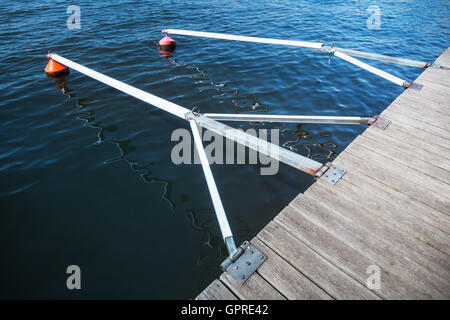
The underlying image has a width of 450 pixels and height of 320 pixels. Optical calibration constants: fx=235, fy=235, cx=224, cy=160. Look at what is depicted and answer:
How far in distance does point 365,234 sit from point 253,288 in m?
1.90

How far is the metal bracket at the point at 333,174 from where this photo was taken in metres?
4.36

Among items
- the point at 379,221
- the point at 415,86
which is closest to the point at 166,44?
the point at 415,86

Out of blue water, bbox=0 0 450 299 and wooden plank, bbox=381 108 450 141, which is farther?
wooden plank, bbox=381 108 450 141

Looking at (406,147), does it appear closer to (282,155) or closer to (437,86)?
(282,155)

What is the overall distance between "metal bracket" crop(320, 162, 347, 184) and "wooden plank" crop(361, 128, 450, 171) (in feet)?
5.22

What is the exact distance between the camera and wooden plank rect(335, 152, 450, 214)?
404 centimetres

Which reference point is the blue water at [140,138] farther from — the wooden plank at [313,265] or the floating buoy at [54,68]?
the wooden plank at [313,265]

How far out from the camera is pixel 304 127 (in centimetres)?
734

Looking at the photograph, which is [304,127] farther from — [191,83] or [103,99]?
[103,99]

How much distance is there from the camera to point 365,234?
3539 mm

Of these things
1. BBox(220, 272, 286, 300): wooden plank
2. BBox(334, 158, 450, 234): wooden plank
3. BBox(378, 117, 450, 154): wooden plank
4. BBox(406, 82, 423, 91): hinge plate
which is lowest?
BBox(220, 272, 286, 300): wooden plank

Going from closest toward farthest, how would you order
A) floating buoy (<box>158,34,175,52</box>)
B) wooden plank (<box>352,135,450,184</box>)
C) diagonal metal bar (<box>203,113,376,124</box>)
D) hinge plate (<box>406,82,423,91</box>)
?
wooden plank (<box>352,135,450,184</box>) → diagonal metal bar (<box>203,113,376,124</box>) → hinge plate (<box>406,82,423,91</box>) → floating buoy (<box>158,34,175,52</box>)

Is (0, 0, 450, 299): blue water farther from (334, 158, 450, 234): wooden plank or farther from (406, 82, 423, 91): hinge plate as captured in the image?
(334, 158, 450, 234): wooden plank

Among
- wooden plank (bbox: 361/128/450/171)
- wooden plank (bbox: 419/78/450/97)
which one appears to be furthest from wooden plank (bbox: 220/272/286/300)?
wooden plank (bbox: 419/78/450/97)
